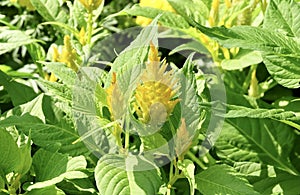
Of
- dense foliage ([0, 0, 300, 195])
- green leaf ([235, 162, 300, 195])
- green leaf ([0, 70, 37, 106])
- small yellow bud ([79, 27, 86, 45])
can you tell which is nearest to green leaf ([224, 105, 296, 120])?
dense foliage ([0, 0, 300, 195])

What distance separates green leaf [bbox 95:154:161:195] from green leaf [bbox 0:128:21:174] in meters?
0.14

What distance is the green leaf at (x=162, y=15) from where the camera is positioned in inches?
42.7

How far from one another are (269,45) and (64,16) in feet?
1.86

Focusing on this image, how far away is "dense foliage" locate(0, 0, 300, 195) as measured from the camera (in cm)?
84

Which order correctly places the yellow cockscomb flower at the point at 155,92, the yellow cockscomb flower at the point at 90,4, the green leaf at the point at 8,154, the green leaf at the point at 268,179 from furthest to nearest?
1. the yellow cockscomb flower at the point at 90,4
2. the green leaf at the point at 268,179
3. the green leaf at the point at 8,154
4. the yellow cockscomb flower at the point at 155,92

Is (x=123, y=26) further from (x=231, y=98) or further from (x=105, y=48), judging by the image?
(x=231, y=98)

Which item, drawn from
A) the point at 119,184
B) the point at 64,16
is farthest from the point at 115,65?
the point at 64,16

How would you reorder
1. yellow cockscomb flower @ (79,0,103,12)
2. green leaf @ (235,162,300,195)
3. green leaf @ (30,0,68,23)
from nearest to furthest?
green leaf @ (235,162,300,195) → yellow cockscomb flower @ (79,0,103,12) → green leaf @ (30,0,68,23)

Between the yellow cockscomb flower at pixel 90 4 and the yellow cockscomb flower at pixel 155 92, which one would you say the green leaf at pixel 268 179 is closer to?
the yellow cockscomb flower at pixel 155 92

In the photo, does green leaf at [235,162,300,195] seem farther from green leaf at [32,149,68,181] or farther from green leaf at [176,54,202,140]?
green leaf at [32,149,68,181]

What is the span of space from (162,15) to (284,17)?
265 millimetres

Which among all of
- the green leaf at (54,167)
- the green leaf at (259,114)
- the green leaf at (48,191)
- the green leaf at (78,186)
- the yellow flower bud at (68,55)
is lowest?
the green leaf at (78,186)

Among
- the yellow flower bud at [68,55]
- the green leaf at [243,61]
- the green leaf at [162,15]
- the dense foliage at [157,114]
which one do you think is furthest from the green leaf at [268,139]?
the yellow flower bud at [68,55]

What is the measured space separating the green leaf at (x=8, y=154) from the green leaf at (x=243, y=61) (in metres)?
0.43
